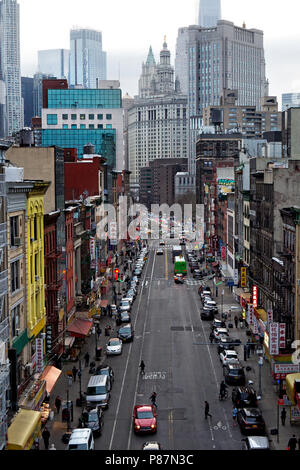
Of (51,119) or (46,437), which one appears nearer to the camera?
(46,437)

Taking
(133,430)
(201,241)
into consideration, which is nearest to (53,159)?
(133,430)

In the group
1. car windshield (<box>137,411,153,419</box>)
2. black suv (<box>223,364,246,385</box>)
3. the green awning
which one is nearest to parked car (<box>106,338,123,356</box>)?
black suv (<box>223,364,246,385</box>)

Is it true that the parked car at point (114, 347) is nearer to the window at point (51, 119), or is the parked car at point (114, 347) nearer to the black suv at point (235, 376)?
the black suv at point (235, 376)

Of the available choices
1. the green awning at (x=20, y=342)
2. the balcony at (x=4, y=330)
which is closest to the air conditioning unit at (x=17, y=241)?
the balcony at (x=4, y=330)

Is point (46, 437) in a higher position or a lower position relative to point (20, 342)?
lower

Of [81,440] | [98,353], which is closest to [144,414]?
[81,440]

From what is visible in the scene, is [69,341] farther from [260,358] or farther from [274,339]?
[274,339]
